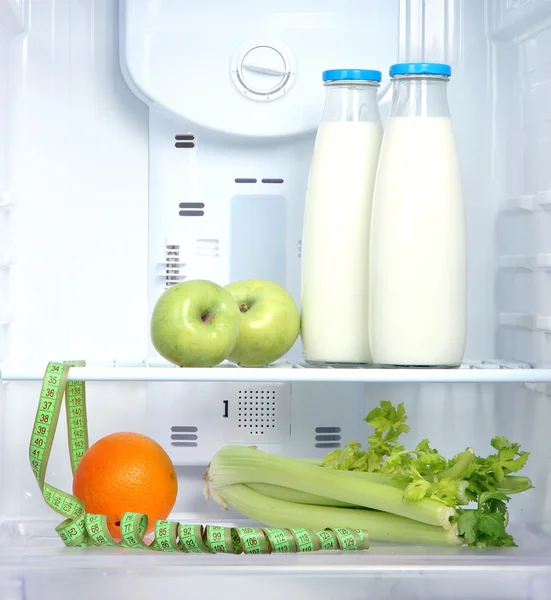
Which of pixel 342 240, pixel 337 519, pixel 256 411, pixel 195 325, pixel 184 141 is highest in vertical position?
pixel 184 141

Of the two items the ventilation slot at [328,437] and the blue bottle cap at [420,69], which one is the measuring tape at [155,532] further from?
the blue bottle cap at [420,69]

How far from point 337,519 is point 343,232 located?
13.6 inches

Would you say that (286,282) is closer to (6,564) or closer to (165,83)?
(165,83)

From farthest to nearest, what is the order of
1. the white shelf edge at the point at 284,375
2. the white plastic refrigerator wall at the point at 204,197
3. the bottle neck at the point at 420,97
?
the white plastic refrigerator wall at the point at 204,197
the bottle neck at the point at 420,97
the white shelf edge at the point at 284,375

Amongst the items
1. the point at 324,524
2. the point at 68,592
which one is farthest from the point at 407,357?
the point at 68,592

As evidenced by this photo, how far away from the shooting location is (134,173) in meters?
1.37

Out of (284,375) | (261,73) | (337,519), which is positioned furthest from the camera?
(261,73)

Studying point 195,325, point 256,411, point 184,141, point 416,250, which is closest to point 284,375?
point 195,325

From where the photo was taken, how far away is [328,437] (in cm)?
135

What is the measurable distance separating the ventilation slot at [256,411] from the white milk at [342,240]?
19 cm

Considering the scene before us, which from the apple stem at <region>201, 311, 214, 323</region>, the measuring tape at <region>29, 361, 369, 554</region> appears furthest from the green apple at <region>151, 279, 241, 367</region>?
the measuring tape at <region>29, 361, 369, 554</region>

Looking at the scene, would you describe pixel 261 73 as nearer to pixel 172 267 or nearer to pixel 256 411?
pixel 172 267

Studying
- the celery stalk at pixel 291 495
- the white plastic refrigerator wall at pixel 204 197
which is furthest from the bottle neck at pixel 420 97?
the celery stalk at pixel 291 495

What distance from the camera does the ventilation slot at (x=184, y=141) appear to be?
4.37 feet
